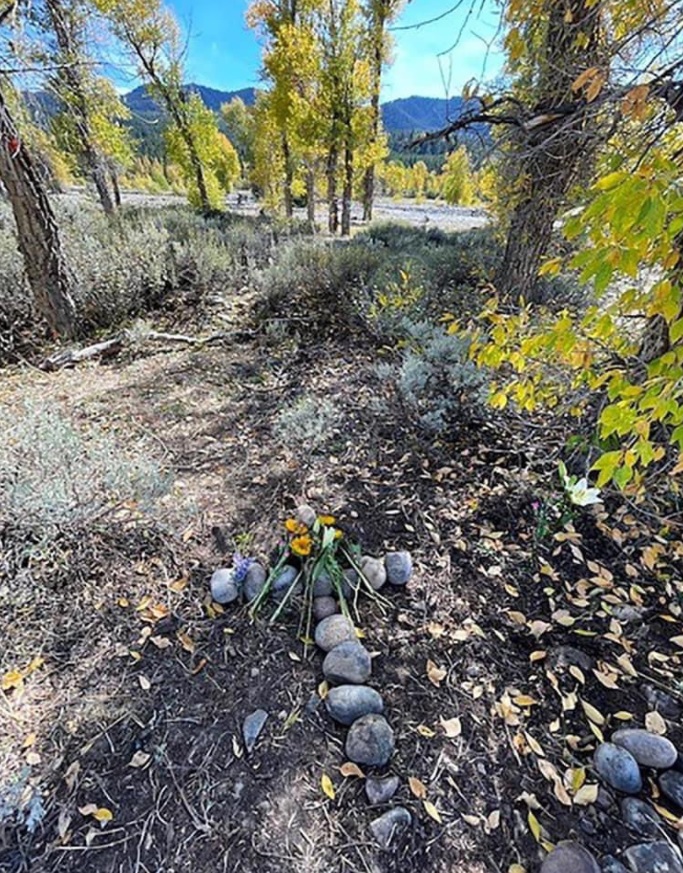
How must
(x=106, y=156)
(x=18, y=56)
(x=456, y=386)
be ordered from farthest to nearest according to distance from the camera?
(x=106, y=156), (x=18, y=56), (x=456, y=386)

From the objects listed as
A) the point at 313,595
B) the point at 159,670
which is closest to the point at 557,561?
the point at 313,595

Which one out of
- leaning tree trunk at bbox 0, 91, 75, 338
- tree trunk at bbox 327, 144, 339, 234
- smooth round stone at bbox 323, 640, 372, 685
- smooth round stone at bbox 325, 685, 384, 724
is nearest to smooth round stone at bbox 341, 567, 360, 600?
smooth round stone at bbox 323, 640, 372, 685

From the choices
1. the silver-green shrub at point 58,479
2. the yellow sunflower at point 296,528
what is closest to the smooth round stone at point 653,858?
the yellow sunflower at point 296,528

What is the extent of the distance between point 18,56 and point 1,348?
2.34 meters

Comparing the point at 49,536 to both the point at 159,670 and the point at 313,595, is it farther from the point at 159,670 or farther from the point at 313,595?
the point at 313,595

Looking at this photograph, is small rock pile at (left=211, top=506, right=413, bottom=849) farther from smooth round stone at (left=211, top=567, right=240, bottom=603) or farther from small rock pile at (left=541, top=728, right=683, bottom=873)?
small rock pile at (left=541, top=728, right=683, bottom=873)

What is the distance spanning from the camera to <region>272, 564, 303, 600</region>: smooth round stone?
63.9 inches

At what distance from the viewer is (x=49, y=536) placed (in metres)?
1.61

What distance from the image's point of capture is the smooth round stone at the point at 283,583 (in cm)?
162

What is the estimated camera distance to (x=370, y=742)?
1.22 metres

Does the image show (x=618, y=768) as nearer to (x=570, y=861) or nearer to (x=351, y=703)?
(x=570, y=861)

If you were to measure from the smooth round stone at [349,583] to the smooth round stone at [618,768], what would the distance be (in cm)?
87

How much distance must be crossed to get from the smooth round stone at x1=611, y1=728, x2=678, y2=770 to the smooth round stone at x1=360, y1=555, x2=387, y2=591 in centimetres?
84

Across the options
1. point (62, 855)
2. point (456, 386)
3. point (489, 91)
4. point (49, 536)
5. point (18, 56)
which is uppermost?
point (18, 56)
